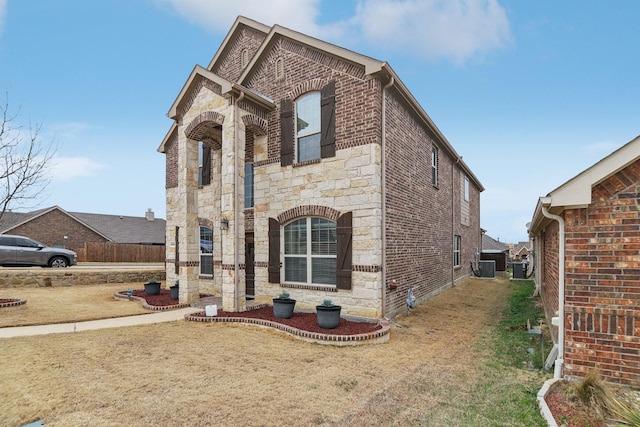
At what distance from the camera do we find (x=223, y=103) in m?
9.77

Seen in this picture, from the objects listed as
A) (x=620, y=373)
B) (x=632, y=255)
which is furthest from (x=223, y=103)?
(x=620, y=373)

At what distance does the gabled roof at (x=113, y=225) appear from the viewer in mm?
31359

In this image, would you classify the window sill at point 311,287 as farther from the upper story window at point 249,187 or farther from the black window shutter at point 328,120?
the black window shutter at point 328,120

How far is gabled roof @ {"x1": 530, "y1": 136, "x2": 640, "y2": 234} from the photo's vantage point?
4426 mm

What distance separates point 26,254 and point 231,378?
18005 mm

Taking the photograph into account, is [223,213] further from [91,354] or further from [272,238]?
[91,354]

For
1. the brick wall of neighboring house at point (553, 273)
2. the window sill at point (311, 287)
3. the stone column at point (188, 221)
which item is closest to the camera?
the brick wall of neighboring house at point (553, 273)

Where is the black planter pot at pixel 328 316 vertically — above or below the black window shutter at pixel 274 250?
below

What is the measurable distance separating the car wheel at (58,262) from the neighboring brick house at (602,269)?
868 inches

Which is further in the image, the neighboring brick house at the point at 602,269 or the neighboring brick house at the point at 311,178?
the neighboring brick house at the point at 311,178

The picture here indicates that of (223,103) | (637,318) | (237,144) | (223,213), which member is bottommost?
(637,318)

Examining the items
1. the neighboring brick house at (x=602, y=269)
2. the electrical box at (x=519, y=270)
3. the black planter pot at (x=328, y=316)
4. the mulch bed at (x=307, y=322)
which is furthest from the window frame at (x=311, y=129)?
the electrical box at (x=519, y=270)

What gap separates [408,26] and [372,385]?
43.4 feet

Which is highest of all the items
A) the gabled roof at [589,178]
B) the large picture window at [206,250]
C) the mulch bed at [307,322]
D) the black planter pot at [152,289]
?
the gabled roof at [589,178]
